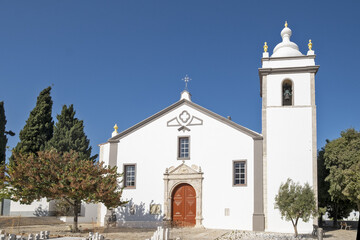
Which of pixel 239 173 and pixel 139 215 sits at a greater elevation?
pixel 239 173

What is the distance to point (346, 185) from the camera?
19922mm

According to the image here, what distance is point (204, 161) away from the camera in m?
21.5

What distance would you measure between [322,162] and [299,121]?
12.8 ft

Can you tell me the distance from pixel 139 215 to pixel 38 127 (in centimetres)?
1246

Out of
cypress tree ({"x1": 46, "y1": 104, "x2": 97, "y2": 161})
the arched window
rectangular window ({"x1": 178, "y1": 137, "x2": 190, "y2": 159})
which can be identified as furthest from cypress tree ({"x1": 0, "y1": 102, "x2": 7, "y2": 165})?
the arched window

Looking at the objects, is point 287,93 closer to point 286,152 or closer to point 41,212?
point 286,152

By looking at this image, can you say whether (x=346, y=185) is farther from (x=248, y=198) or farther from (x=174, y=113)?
(x=174, y=113)

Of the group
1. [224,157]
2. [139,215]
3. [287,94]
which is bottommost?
[139,215]

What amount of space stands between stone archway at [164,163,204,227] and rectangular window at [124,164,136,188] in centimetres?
200

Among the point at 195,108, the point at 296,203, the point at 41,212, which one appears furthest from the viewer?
the point at 41,212

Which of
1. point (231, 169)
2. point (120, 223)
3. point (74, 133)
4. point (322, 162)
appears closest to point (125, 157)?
point (120, 223)

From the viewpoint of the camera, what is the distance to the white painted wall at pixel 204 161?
67.4 ft

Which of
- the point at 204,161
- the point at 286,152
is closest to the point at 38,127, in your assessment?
the point at 204,161

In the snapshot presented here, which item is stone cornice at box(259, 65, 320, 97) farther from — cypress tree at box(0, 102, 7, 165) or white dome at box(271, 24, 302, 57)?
cypress tree at box(0, 102, 7, 165)
